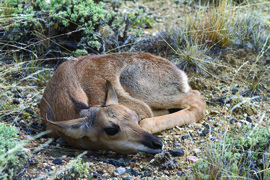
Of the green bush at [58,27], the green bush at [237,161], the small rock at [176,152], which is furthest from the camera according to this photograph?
the green bush at [58,27]

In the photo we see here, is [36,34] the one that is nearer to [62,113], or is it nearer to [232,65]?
[62,113]

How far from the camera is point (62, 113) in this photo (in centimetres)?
479

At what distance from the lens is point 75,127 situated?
4.46 m

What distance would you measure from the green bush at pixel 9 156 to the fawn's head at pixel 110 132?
66 cm

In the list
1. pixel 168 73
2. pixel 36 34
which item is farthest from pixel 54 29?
pixel 168 73

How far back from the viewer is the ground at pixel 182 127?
14.0 feet

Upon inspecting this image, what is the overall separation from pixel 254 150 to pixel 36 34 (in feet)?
15.5

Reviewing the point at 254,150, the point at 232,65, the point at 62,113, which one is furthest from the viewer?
the point at 232,65

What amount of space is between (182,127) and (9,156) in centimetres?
307

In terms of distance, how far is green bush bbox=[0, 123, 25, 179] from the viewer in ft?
10.9

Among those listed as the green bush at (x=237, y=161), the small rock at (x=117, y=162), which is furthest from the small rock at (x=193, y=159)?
the small rock at (x=117, y=162)

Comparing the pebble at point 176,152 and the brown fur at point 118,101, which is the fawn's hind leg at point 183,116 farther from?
the pebble at point 176,152

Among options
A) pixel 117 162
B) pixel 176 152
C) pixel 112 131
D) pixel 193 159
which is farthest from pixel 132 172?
pixel 193 159

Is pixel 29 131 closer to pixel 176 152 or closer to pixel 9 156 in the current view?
pixel 9 156
